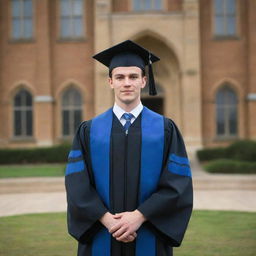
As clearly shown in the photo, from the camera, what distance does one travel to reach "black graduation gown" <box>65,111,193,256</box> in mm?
3051

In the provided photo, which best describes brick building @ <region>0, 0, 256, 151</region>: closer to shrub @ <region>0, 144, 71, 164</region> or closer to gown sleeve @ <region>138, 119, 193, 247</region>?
shrub @ <region>0, 144, 71, 164</region>

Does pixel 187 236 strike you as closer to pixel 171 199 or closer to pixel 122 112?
pixel 171 199

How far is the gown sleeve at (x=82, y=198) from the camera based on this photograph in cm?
304

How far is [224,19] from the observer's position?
787 inches

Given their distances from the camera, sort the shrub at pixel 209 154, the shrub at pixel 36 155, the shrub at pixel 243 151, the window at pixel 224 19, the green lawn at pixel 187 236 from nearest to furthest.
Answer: the green lawn at pixel 187 236
the shrub at pixel 243 151
the shrub at pixel 209 154
the shrub at pixel 36 155
the window at pixel 224 19

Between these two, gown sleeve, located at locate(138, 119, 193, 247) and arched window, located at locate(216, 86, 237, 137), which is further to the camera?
arched window, located at locate(216, 86, 237, 137)

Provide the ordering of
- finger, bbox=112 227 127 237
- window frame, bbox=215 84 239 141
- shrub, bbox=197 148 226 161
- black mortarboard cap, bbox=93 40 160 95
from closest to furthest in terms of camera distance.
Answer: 1. finger, bbox=112 227 127 237
2. black mortarboard cap, bbox=93 40 160 95
3. shrub, bbox=197 148 226 161
4. window frame, bbox=215 84 239 141

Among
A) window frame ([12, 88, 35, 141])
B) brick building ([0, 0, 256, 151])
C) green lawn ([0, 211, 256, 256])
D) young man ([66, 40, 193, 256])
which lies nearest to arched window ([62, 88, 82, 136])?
brick building ([0, 0, 256, 151])

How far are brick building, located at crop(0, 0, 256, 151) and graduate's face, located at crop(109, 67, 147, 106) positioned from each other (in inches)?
627

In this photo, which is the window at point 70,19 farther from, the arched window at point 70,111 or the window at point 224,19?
the window at point 224,19

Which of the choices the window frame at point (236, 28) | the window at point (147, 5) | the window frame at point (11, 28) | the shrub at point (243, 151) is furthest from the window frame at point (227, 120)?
the window frame at point (11, 28)

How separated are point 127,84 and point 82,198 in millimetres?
900

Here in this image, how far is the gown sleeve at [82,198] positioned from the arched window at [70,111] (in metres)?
17.5

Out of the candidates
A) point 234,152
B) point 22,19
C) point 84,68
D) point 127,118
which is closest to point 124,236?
point 127,118
